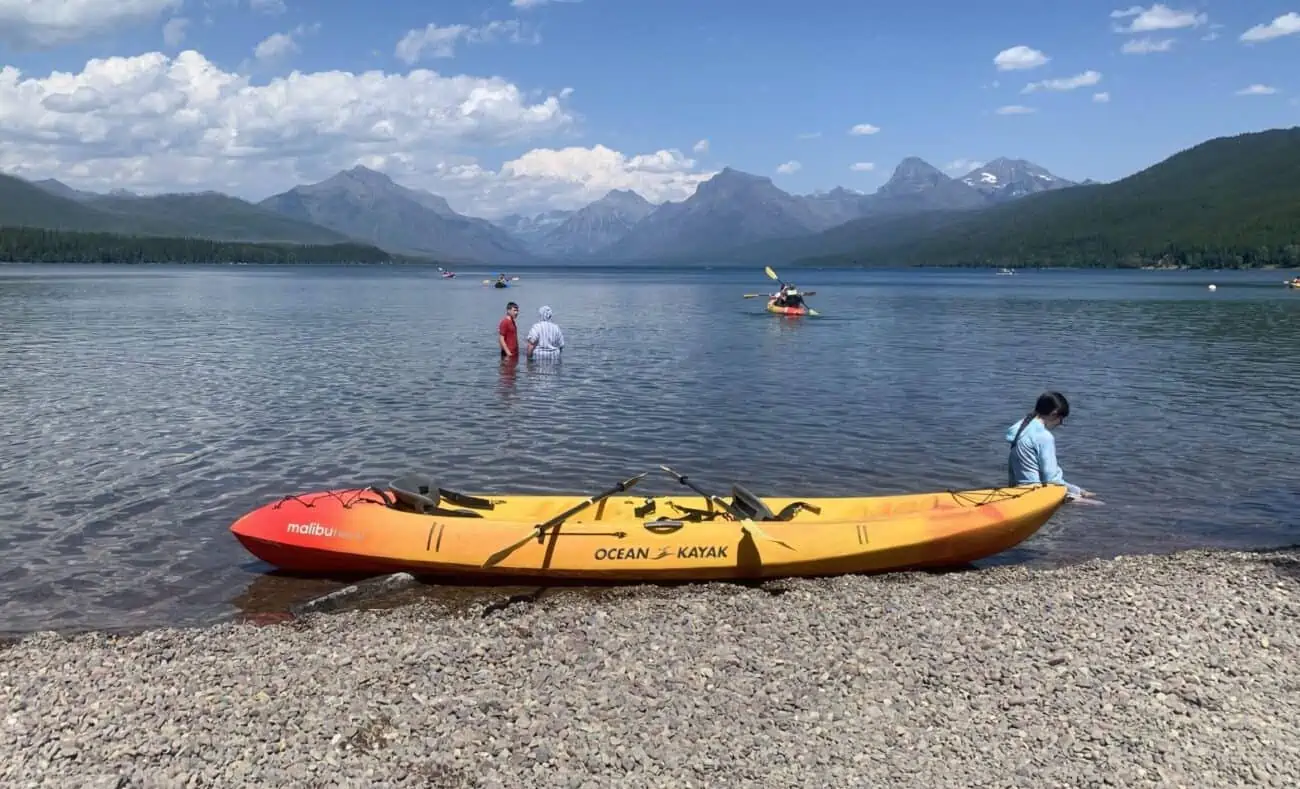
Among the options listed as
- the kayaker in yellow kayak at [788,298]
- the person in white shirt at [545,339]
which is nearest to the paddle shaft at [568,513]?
the person in white shirt at [545,339]

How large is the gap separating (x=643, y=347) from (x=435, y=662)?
119 feet

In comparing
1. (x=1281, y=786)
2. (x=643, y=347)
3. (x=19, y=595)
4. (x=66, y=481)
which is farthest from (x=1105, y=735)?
(x=643, y=347)

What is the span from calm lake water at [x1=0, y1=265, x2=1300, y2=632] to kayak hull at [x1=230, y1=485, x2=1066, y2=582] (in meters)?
0.96

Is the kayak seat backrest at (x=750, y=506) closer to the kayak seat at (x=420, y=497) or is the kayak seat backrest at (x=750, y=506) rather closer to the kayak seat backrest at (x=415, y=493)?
the kayak seat at (x=420, y=497)

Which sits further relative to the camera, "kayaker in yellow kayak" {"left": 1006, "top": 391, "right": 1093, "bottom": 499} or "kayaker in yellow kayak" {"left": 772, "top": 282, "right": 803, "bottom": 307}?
"kayaker in yellow kayak" {"left": 772, "top": 282, "right": 803, "bottom": 307}

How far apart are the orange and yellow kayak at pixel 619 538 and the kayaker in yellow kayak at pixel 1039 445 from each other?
76 centimetres

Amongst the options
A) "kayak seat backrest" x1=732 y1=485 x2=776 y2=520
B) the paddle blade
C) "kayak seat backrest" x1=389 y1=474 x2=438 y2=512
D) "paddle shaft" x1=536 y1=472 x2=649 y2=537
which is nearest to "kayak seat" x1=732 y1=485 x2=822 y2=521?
"kayak seat backrest" x1=732 y1=485 x2=776 y2=520

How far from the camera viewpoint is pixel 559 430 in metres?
23.2

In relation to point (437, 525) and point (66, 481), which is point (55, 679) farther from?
point (66, 481)

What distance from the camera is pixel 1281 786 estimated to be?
720 centimetres

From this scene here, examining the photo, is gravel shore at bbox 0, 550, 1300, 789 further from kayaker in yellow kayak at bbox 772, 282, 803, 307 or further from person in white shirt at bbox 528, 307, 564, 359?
kayaker in yellow kayak at bbox 772, 282, 803, 307

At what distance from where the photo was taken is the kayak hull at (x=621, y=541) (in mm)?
12297

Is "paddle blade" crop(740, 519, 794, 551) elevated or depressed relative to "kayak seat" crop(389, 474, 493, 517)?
depressed

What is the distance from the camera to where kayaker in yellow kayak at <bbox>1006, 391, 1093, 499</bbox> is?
46.3 feet
